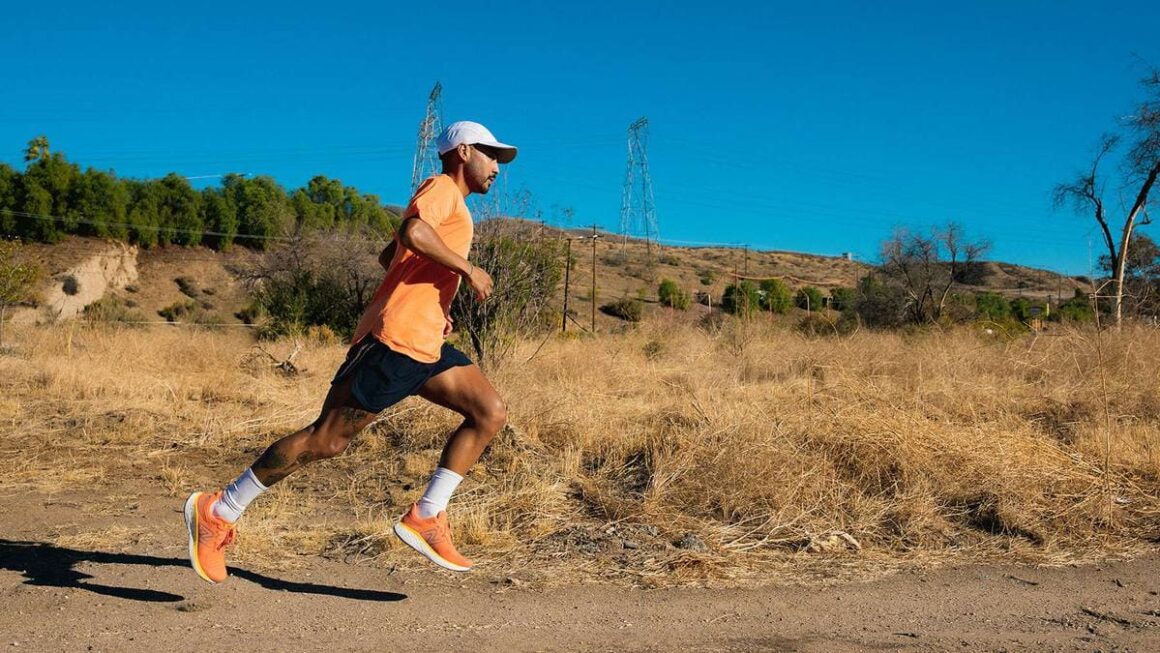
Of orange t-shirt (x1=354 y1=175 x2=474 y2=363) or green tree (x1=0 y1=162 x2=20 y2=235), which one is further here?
green tree (x1=0 y1=162 x2=20 y2=235)

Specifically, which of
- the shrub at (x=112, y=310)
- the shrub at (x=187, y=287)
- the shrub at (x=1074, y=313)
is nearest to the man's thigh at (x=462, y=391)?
the shrub at (x=1074, y=313)

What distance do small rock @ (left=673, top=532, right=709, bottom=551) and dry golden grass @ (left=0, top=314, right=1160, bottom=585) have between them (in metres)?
0.02

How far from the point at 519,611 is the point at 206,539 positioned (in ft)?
4.23

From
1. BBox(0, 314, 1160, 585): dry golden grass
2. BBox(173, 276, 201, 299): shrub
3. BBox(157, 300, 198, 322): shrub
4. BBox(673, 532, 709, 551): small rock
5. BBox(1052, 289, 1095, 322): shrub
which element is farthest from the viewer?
BBox(173, 276, 201, 299): shrub

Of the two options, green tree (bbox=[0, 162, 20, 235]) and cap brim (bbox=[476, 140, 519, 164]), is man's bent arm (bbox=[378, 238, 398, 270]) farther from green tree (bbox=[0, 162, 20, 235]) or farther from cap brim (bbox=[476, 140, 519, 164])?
green tree (bbox=[0, 162, 20, 235])

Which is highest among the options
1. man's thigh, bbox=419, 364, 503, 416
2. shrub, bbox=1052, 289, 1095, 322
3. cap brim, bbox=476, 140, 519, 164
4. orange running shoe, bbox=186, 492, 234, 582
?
shrub, bbox=1052, 289, 1095, 322

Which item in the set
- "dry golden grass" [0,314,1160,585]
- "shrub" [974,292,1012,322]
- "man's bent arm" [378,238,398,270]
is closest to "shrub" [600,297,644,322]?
"shrub" [974,292,1012,322]

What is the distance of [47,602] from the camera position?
3719mm

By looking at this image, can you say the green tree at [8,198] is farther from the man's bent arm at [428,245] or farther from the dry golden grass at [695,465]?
the man's bent arm at [428,245]

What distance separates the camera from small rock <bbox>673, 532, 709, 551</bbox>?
462 centimetres

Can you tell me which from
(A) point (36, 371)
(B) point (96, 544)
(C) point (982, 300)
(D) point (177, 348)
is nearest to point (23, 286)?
(D) point (177, 348)

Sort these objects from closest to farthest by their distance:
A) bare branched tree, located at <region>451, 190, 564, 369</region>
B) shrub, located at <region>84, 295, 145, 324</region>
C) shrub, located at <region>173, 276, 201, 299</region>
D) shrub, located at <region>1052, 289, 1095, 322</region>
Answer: bare branched tree, located at <region>451, 190, 564, 369</region>, shrub, located at <region>1052, 289, 1095, 322</region>, shrub, located at <region>84, 295, 145, 324</region>, shrub, located at <region>173, 276, 201, 299</region>

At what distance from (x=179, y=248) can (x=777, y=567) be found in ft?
167

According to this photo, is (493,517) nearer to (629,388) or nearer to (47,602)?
(47,602)
